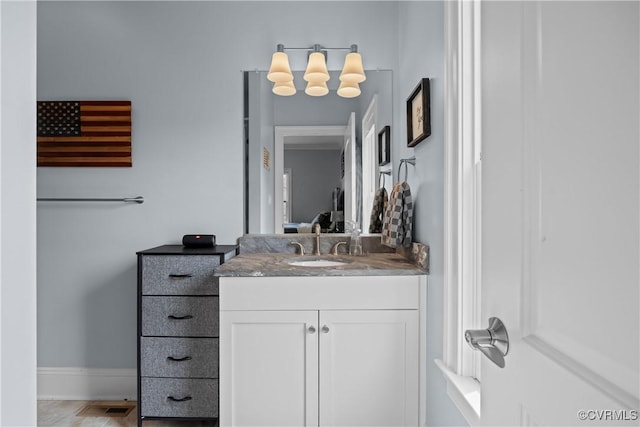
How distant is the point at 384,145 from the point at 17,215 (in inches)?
73.3

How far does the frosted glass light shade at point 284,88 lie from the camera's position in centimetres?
240

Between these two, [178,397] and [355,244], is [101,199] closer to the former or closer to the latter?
[178,397]

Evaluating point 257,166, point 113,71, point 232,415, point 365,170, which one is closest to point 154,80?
point 113,71

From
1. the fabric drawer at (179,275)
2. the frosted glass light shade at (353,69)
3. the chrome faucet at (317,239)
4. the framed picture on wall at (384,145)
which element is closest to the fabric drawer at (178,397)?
the fabric drawer at (179,275)

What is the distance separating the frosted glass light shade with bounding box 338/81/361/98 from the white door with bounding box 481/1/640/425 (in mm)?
1732

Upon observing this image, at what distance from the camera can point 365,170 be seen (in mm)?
2441

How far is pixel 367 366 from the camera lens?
69.6 inches

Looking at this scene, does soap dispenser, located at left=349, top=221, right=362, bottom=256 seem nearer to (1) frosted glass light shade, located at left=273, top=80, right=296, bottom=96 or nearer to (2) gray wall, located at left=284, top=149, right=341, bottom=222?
(2) gray wall, located at left=284, top=149, right=341, bottom=222

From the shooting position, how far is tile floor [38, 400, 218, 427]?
2.14m

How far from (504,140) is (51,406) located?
109 inches

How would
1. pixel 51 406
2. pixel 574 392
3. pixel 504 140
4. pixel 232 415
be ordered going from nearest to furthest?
1. pixel 574 392
2. pixel 504 140
3. pixel 232 415
4. pixel 51 406

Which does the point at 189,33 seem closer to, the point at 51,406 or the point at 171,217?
the point at 171,217
